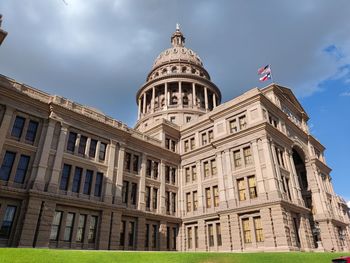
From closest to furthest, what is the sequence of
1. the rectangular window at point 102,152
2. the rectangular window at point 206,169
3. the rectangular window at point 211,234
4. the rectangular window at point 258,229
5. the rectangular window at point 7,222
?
1. the rectangular window at point 7,222
2. the rectangular window at point 258,229
3. the rectangular window at point 102,152
4. the rectangular window at point 211,234
5. the rectangular window at point 206,169

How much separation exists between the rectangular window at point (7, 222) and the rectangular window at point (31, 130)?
6752 millimetres

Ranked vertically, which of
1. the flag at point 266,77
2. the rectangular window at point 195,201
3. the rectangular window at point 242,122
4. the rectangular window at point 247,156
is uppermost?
the flag at point 266,77

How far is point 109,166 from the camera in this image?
3103cm

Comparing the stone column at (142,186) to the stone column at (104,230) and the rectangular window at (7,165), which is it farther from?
the rectangular window at (7,165)

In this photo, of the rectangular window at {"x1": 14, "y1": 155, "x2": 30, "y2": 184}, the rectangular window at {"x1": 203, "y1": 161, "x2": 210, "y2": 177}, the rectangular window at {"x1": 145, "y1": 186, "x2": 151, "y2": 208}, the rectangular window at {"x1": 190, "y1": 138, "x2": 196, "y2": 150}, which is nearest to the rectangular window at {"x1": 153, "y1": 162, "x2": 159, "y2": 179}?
the rectangular window at {"x1": 145, "y1": 186, "x2": 151, "y2": 208}

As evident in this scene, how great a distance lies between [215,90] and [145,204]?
130 feet

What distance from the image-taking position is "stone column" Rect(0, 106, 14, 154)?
2417 centimetres

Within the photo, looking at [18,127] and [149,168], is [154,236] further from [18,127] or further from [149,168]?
[18,127]

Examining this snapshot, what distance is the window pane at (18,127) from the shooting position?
25.6m

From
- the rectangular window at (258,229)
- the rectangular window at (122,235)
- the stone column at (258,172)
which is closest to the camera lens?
the rectangular window at (258,229)

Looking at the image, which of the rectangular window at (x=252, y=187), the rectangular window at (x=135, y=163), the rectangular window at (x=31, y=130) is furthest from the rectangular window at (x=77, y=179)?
the rectangular window at (x=252, y=187)

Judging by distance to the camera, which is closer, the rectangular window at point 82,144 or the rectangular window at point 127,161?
the rectangular window at point 82,144

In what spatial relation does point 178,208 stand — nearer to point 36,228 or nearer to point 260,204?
point 260,204

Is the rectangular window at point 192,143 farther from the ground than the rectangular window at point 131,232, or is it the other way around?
the rectangular window at point 192,143
